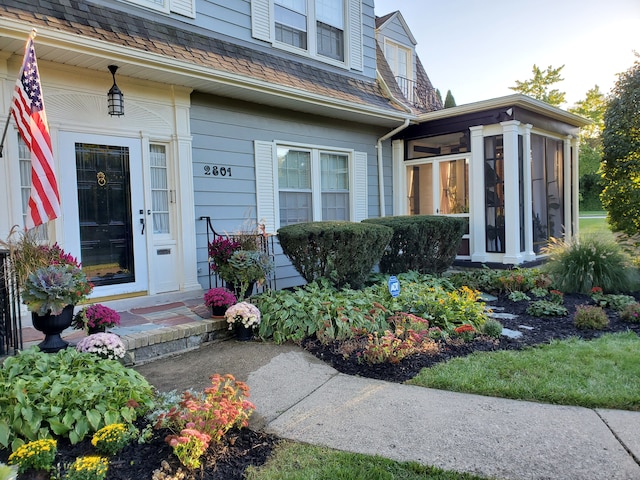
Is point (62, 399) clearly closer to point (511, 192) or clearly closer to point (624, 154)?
point (511, 192)

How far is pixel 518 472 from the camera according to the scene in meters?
2.20

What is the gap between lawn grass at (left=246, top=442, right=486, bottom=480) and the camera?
86.6 inches

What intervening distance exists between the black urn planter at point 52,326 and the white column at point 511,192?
271 inches

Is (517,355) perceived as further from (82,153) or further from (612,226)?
(612,226)

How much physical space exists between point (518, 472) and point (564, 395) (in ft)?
3.48

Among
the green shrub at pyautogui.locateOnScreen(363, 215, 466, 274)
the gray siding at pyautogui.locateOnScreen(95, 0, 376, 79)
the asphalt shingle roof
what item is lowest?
the green shrub at pyautogui.locateOnScreen(363, 215, 466, 274)

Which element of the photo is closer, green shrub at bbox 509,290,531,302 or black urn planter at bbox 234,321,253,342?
black urn planter at bbox 234,321,253,342

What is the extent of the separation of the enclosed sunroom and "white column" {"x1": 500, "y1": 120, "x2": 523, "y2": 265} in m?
0.02

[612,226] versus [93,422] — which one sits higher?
[612,226]

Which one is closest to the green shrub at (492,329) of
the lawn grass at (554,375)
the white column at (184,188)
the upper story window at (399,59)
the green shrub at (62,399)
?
the lawn grass at (554,375)

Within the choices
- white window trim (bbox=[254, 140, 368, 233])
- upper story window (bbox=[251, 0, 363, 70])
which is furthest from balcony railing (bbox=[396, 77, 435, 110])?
white window trim (bbox=[254, 140, 368, 233])

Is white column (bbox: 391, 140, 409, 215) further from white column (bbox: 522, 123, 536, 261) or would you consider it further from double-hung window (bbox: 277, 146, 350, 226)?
white column (bbox: 522, 123, 536, 261)

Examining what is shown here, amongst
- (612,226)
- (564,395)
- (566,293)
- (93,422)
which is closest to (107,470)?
(93,422)

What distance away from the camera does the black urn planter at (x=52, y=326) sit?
11.2 ft
